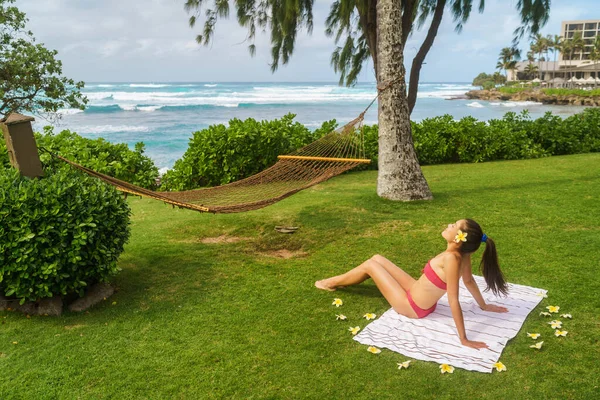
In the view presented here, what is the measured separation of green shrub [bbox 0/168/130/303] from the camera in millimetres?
2576

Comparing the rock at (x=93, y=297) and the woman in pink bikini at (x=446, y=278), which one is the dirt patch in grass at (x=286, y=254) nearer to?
the woman in pink bikini at (x=446, y=278)

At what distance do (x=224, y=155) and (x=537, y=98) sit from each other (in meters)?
36.6

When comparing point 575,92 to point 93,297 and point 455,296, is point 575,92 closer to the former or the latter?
point 455,296

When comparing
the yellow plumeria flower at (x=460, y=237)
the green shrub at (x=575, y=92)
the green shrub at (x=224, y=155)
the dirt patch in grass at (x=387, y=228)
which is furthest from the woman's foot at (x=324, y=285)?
the green shrub at (x=575, y=92)

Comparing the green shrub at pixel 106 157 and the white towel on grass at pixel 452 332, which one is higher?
the green shrub at pixel 106 157

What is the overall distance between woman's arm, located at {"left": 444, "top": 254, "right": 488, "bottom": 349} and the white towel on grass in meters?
0.03

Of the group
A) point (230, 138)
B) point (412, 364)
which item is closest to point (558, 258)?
point (412, 364)

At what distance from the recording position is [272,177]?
4.38m

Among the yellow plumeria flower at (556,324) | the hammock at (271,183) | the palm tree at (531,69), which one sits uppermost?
the hammock at (271,183)

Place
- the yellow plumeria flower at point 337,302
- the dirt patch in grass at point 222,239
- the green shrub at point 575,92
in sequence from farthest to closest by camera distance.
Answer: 1. the green shrub at point 575,92
2. the dirt patch in grass at point 222,239
3. the yellow plumeria flower at point 337,302

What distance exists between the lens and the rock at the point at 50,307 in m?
2.82

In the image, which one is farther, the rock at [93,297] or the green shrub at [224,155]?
the green shrub at [224,155]

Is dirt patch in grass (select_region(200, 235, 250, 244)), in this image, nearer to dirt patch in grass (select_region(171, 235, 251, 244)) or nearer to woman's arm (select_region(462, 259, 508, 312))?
dirt patch in grass (select_region(171, 235, 251, 244))

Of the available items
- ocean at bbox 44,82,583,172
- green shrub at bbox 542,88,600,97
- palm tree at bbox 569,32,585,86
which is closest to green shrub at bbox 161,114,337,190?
ocean at bbox 44,82,583,172
